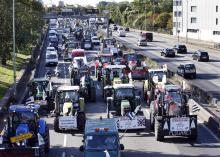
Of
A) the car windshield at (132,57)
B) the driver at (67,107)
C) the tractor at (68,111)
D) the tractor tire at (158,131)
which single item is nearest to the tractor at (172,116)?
the tractor tire at (158,131)

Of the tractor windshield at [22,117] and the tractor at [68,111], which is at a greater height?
the tractor windshield at [22,117]

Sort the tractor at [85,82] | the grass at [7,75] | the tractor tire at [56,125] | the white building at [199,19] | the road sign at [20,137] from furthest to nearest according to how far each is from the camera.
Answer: the white building at [199,19] < the grass at [7,75] < the tractor at [85,82] < the tractor tire at [56,125] < the road sign at [20,137]

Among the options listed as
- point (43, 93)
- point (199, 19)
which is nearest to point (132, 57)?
point (43, 93)

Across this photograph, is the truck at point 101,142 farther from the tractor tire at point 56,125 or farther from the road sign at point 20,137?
the tractor tire at point 56,125

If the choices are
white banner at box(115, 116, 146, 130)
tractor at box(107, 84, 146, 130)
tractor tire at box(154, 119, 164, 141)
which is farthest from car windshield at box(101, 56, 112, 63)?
tractor tire at box(154, 119, 164, 141)

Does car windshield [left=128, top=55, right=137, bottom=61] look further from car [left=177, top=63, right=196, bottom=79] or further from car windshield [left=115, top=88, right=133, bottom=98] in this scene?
car windshield [left=115, top=88, right=133, bottom=98]
